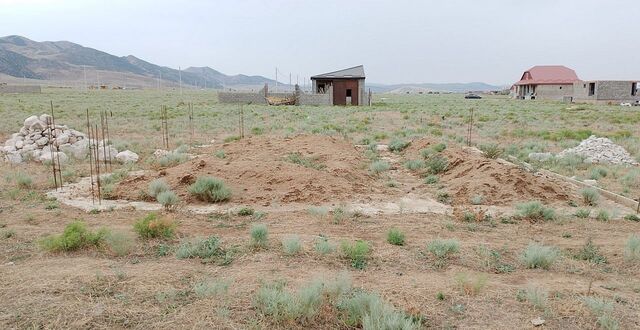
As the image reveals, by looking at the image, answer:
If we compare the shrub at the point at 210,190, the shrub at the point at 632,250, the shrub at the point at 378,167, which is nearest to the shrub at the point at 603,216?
the shrub at the point at 632,250

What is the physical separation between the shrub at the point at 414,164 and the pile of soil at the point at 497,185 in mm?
969

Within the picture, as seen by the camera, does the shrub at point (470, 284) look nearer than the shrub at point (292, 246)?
Yes

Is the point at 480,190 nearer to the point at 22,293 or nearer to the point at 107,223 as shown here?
the point at 107,223

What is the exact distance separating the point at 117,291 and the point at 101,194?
4.98 metres

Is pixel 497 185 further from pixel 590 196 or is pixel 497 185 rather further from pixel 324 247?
pixel 324 247

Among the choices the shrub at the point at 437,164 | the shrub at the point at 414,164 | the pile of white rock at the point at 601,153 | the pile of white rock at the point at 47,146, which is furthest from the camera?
the pile of white rock at the point at 601,153

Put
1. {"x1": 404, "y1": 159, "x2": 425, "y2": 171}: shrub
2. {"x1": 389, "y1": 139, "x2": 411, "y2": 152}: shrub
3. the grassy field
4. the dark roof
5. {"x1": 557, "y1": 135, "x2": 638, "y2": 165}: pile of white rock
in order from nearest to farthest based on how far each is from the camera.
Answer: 1. the grassy field
2. {"x1": 404, "y1": 159, "x2": 425, "y2": 171}: shrub
3. {"x1": 557, "y1": 135, "x2": 638, "y2": 165}: pile of white rock
4. {"x1": 389, "y1": 139, "x2": 411, "y2": 152}: shrub
5. the dark roof

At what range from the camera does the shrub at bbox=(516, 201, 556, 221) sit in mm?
7793

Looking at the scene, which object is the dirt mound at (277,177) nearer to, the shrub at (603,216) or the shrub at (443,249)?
the shrub at (443,249)

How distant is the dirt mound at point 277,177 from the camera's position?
888 centimetres

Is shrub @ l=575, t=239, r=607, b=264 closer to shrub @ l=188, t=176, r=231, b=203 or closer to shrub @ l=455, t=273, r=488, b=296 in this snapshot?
shrub @ l=455, t=273, r=488, b=296

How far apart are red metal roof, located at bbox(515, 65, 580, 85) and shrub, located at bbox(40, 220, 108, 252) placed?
6072cm

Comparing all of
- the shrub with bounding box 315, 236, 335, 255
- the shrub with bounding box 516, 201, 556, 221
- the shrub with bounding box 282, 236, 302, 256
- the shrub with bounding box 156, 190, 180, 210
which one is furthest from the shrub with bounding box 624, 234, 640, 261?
the shrub with bounding box 156, 190, 180, 210

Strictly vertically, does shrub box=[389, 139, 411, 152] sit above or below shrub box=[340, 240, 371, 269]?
above
